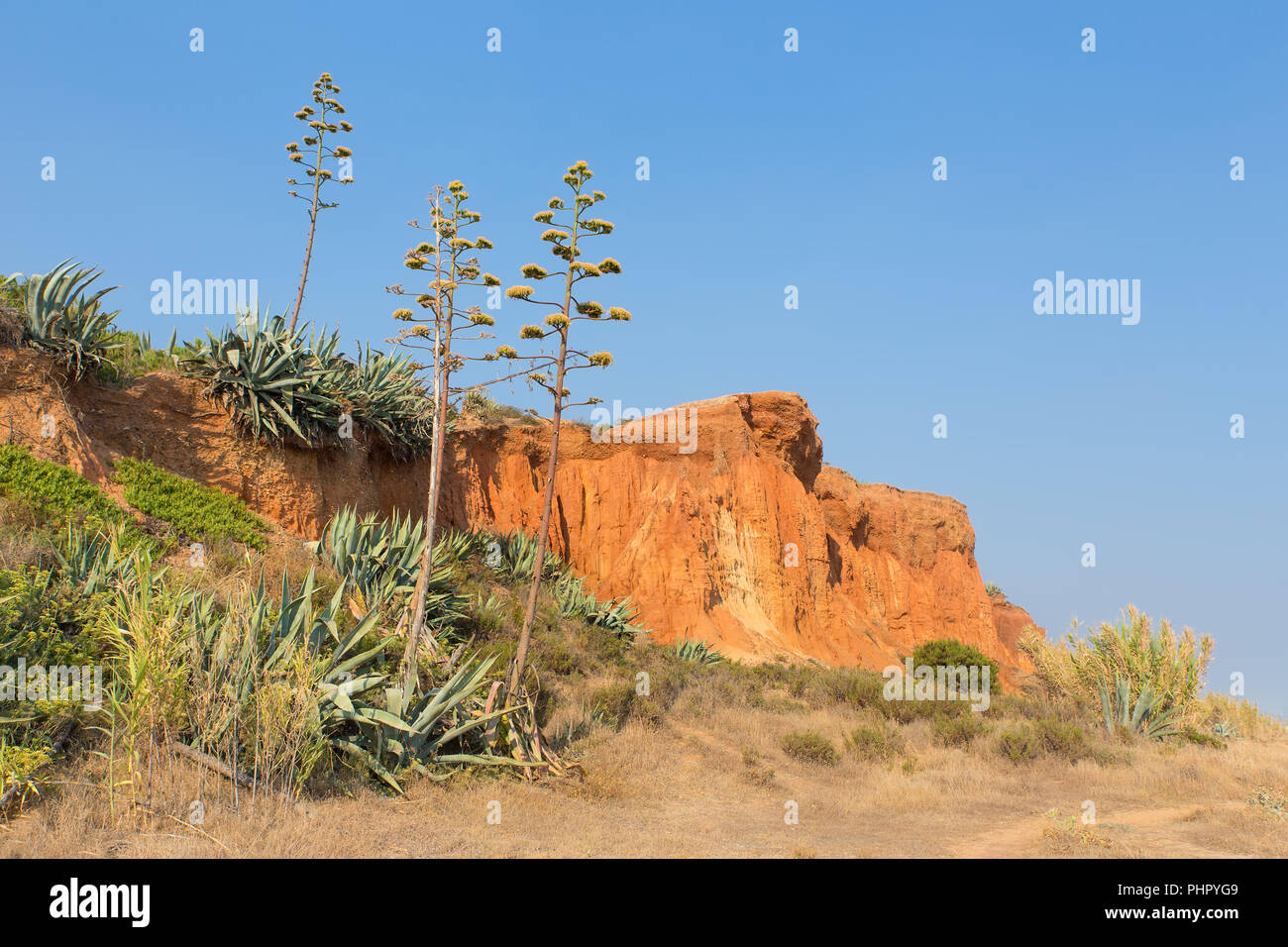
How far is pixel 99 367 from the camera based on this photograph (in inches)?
600

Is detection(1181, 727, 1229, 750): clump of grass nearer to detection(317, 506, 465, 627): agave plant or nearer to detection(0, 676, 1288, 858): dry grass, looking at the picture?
detection(0, 676, 1288, 858): dry grass

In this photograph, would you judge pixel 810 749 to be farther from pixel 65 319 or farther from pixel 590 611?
pixel 65 319

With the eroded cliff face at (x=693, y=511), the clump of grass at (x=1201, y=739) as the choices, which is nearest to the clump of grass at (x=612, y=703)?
the eroded cliff face at (x=693, y=511)

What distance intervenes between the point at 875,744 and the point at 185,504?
1186 cm

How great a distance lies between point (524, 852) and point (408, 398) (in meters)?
13.6

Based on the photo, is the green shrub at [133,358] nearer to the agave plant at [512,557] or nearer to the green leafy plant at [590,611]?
the agave plant at [512,557]

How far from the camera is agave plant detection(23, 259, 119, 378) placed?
1405 centimetres

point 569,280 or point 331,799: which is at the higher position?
point 569,280

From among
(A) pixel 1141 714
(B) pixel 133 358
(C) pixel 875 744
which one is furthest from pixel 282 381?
(A) pixel 1141 714

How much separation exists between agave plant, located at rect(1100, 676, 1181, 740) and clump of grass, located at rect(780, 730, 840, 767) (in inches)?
225

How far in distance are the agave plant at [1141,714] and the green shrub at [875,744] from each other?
4.35m
